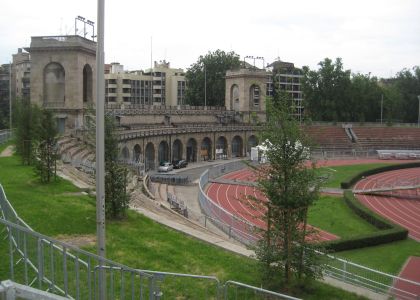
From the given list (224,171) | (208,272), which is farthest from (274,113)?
(224,171)

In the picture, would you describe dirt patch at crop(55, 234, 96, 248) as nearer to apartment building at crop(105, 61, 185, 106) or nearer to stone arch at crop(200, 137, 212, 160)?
stone arch at crop(200, 137, 212, 160)

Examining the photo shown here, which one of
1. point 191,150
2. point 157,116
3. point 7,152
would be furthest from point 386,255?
point 157,116

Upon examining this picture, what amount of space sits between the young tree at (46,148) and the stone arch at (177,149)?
4146cm

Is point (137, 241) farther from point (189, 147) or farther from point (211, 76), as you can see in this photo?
point (211, 76)

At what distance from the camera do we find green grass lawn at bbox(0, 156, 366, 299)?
46.9ft

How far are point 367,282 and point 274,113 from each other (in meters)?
7.89

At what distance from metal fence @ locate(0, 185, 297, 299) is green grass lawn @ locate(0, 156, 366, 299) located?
1.48 feet

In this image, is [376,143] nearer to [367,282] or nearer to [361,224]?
[361,224]

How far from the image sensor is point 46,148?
24906 millimetres

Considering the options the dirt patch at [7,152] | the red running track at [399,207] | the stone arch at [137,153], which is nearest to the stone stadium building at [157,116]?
the stone arch at [137,153]

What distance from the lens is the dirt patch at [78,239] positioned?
16.1m

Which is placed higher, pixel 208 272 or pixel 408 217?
pixel 208 272

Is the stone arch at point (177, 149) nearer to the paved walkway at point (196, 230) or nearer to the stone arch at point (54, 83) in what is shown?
the stone arch at point (54, 83)

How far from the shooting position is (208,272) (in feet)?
47.1
